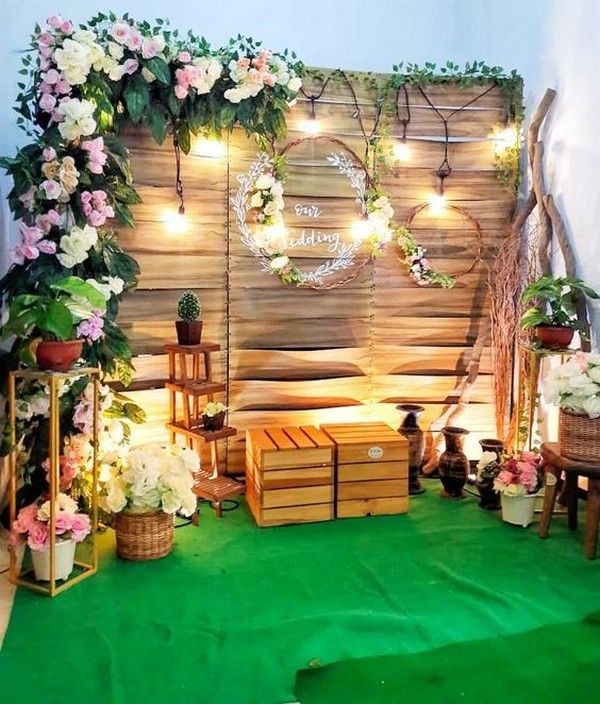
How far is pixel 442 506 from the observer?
388cm

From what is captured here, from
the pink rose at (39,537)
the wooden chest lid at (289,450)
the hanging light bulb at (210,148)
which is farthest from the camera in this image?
the hanging light bulb at (210,148)

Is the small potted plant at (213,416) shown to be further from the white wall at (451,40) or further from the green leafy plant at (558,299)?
the green leafy plant at (558,299)

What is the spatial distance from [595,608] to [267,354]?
215cm

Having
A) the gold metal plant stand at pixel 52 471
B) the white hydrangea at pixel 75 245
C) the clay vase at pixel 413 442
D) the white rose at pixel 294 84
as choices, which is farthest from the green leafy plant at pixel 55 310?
the clay vase at pixel 413 442

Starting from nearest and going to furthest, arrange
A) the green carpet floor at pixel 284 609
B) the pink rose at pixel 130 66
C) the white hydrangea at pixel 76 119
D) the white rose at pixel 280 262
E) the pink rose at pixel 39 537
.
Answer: the green carpet floor at pixel 284 609
the pink rose at pixel 39 537
the white hydrangea at pixel 76 119
the pink rose at pixel 130 66
the white rose at pixel 280 262

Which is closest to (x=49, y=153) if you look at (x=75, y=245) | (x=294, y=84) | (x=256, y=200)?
(x=75, y=245)

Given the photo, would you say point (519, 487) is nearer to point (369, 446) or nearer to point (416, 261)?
point (369, 446)

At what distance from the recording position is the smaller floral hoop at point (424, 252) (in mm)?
4266

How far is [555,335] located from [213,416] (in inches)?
70.3

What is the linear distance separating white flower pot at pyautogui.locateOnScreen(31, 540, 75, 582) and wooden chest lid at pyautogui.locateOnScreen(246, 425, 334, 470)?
3.29 feet

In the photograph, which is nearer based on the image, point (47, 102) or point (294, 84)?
point (47, 102)

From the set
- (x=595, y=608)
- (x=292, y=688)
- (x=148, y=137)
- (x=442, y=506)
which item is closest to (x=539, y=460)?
(x=442, y=506)

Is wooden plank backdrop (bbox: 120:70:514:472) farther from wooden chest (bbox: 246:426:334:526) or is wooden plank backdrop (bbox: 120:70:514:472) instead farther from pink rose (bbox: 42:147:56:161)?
pink rose (bbox: 42:147:56:161)

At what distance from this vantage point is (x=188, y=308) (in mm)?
3643
